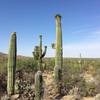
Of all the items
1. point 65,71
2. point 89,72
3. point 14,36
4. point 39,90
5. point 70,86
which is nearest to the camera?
point 39,90

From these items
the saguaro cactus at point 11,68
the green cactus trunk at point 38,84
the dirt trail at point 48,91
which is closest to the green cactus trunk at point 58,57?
the dirt trail at point 48,91

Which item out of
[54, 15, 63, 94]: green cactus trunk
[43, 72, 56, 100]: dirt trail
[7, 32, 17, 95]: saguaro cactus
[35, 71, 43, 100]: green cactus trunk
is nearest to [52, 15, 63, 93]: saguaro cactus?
[54, 15, 63, 94]: green cactus trunk

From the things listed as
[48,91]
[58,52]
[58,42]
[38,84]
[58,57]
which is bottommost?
[48,91]

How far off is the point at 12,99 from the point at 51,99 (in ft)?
6.25

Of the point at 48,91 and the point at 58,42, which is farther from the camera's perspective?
the point at 58,42

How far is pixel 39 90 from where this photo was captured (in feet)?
39.3

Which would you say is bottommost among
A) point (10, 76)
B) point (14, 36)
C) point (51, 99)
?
point (51, 99)

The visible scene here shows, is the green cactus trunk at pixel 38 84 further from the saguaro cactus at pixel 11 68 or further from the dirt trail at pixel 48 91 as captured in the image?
the saguaro cactus at pixel 11 68

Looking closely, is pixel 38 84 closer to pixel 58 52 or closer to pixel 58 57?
pixel 58 57

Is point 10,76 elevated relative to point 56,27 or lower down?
lower down

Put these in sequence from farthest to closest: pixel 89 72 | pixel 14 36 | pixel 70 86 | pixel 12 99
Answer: pixel 89 72
pixel 70 86
pixel 14 36
pixel 12 99

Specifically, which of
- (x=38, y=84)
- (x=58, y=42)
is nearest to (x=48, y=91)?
(x=58, y=42)

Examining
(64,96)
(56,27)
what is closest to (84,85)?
(64,96)

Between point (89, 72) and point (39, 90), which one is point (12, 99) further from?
point (89, 72)
